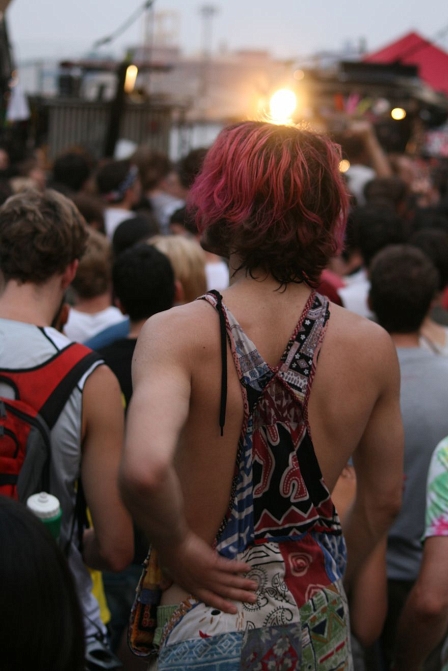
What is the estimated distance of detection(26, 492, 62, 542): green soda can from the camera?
1.94 m

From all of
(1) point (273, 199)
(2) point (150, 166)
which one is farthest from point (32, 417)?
(2) point (150, 166)

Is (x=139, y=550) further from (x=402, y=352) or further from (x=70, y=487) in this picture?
(x=402, y=352)

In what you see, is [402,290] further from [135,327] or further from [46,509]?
[46,509]

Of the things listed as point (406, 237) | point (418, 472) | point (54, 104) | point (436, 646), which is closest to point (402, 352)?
point (418, 472)

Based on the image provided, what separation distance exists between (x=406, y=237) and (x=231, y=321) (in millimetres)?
4058

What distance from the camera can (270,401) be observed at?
1767 mm

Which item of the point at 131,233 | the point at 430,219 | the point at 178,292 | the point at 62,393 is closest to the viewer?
the point at 62,393

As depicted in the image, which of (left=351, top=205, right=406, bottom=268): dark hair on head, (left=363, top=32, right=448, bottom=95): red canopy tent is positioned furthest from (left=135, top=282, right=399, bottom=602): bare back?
(left=363, top=32, right=448, bottom=95): red canopy tent

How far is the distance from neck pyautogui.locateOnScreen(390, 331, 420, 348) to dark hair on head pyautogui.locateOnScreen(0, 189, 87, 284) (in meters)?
1.30

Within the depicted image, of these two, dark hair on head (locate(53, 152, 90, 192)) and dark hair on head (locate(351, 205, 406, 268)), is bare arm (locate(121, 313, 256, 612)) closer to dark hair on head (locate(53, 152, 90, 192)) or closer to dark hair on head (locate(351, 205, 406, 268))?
dark hair on head (locate(351, 205, 406, 268))

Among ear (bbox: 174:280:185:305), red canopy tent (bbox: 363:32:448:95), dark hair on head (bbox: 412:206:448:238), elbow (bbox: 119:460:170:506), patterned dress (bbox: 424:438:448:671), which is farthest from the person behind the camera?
red canopy tent (bbox: 363:32:448:95)

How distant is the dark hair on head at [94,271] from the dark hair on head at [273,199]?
202cm

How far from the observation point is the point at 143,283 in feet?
10.6

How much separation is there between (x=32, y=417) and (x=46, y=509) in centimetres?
27
